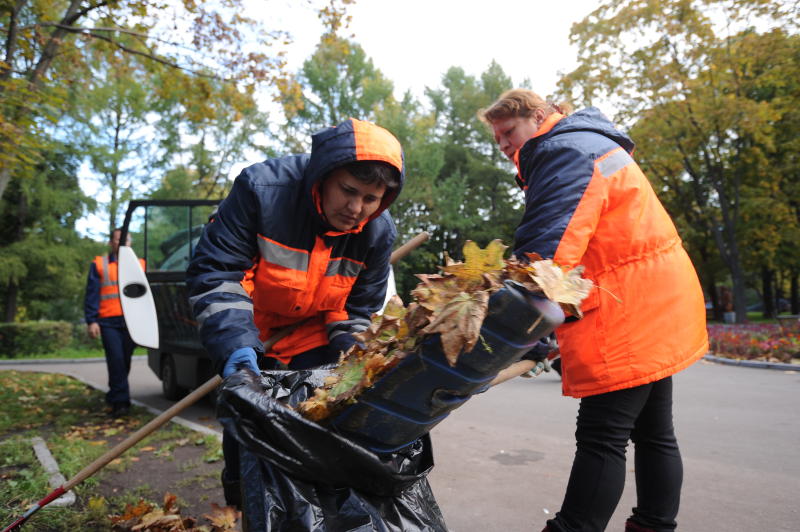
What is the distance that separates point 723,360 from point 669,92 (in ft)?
26.1

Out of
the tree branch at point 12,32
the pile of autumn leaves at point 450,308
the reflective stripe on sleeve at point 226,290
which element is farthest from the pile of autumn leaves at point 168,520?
the tree branch at point 12,32

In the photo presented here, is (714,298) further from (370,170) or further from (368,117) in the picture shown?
(370,170)

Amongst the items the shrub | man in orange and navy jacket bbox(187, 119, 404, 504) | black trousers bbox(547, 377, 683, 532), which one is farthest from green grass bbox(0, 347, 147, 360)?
black trousers bbox(547, 377, 683, 532)

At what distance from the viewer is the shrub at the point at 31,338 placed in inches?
615

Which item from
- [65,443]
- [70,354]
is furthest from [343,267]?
[70,354]

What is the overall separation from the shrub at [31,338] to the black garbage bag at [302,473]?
1713cm

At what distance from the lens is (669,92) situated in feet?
47.8

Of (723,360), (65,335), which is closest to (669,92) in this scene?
(723,360)

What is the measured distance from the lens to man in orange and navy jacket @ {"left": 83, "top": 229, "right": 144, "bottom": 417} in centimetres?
591

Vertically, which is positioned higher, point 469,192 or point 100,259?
point 469,192

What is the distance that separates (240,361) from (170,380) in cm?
562

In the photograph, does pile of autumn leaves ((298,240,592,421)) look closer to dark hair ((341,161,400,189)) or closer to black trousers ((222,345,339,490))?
dark hair ((341,161,400,189))

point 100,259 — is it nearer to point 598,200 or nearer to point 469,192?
point 598,200

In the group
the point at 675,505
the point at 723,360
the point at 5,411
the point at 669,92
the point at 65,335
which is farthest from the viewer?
the point at 65,335
